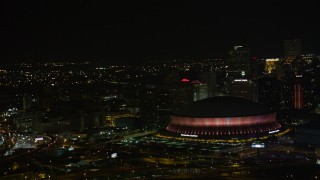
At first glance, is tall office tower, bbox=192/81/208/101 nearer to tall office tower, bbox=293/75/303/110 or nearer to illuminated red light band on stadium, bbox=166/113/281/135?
tall office tower, bbox=293/75/303/110

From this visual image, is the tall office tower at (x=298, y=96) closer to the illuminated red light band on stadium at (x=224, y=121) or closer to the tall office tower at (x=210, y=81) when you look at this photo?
the tall office tower at (x=210, y=81)

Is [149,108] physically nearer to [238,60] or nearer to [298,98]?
[298,98]

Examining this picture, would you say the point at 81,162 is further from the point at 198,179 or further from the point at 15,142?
the point at 15,142

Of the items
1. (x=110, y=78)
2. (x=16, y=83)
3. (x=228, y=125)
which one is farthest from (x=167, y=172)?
(x=110, y=78)

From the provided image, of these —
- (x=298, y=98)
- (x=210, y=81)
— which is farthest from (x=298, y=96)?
(x=210, y=81)

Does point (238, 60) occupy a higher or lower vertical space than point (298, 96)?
higher

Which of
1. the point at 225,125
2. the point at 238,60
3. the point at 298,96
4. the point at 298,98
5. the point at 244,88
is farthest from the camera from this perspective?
the point at 238,60
